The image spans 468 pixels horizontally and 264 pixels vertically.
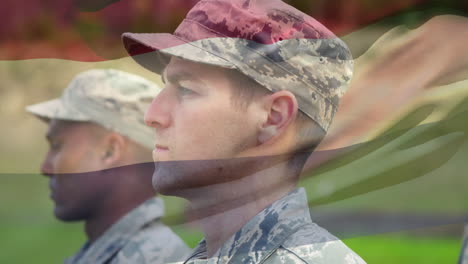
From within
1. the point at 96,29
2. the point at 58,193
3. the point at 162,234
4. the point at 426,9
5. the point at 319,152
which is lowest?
the point at 162,234

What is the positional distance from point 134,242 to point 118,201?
1.21 ft

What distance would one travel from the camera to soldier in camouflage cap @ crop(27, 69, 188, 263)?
1.50 m

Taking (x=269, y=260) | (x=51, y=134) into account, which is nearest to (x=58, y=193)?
(x=51, y=134)

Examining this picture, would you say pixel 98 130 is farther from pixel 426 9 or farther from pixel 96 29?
pixel 426 9

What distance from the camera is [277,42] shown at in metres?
1.25

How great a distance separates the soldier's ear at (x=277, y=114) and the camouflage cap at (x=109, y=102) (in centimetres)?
29

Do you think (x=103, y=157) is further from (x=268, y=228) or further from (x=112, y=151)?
(x=268, y=228)

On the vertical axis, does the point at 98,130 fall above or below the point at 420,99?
below

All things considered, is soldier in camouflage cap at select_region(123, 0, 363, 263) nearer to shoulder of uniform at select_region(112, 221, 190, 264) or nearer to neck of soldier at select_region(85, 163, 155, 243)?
neck of soldier at select_region(85, 163, 155, 243)

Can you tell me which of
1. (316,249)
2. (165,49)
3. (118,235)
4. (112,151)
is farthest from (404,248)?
(118,235)

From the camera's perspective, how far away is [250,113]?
1283 mm

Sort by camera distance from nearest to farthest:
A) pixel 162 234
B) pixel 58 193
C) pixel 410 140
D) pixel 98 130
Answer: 1. pixel 410 140
2. pixel 58 193
3. pixel 98 130
4. pixel 162 234

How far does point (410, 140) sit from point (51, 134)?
67 centimetres

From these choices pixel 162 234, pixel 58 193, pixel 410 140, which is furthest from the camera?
pixel 162 234
